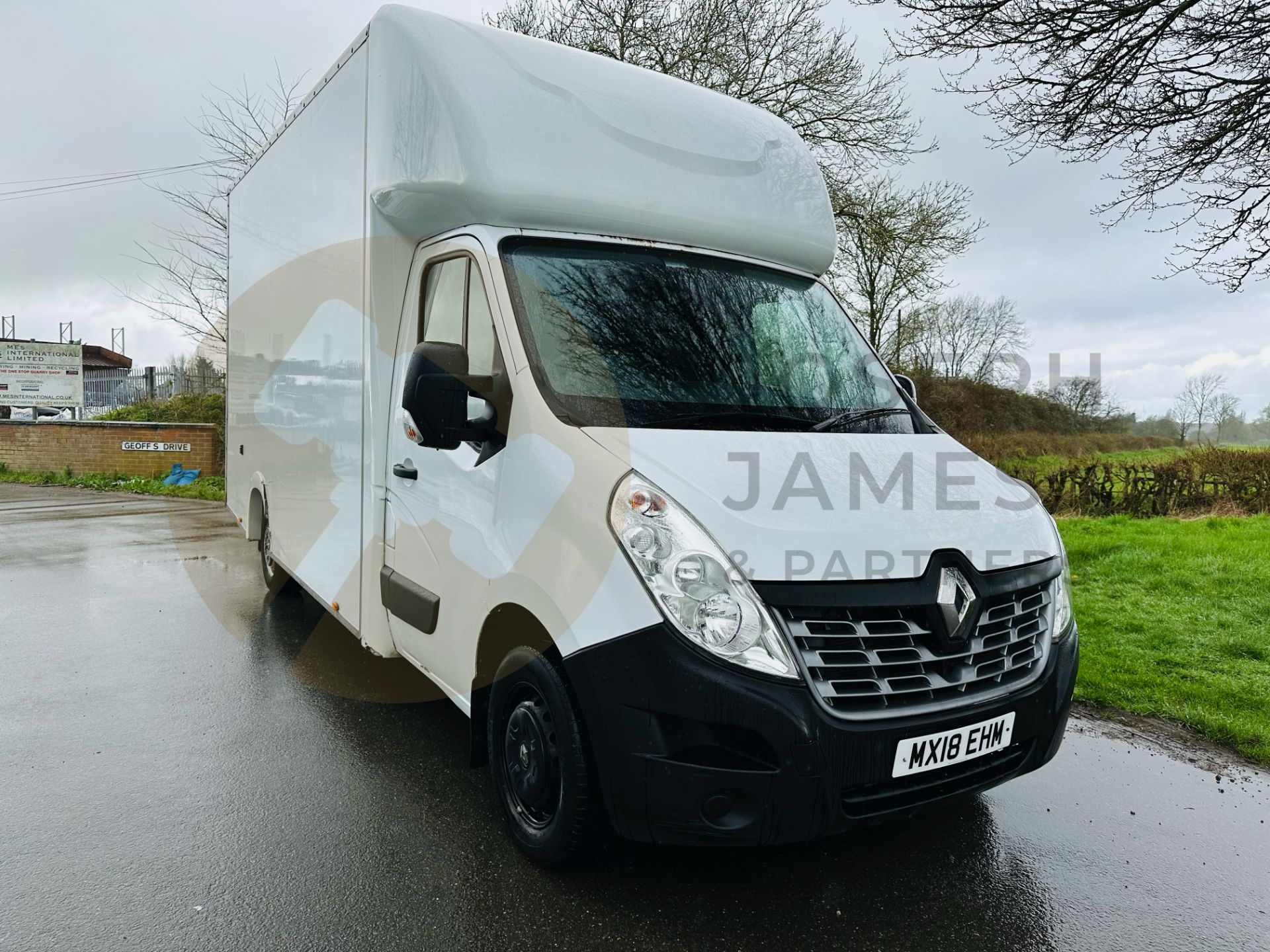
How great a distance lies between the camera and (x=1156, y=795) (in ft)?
12.1

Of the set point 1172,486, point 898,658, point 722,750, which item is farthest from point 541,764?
point 1172,486

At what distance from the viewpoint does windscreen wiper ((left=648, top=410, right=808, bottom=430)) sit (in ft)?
9.61

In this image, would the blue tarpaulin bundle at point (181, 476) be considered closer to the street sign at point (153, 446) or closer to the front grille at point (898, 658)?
the street sign at point (153, 446)

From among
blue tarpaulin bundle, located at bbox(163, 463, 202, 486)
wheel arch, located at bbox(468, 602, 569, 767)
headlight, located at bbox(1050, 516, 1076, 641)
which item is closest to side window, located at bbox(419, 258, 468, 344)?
wheel arch, located at bbox(468, 602, 569, 767)

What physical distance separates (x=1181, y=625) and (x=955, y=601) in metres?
4.71

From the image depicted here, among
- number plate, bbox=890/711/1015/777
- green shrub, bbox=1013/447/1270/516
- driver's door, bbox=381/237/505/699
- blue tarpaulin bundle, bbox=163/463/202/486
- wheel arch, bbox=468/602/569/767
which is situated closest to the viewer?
number plate, bbox=890/711/1015/777

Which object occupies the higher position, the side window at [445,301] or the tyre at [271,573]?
the side window at [445,301]

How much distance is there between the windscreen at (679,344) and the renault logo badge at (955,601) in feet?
2.60

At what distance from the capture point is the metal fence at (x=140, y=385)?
23.0 metres

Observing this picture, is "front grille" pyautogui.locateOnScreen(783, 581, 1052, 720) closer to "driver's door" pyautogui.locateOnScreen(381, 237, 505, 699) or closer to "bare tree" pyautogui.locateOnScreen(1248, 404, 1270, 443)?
"driver's door" pyautogui.locateOnScreen(381, 237, 505, 699)

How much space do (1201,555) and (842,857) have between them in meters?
6.94

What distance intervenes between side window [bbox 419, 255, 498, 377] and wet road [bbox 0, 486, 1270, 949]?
5.80ft

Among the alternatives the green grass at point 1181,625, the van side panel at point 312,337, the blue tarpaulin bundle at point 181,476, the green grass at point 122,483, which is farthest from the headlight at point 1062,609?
the blue tarpaulin bundle at point 181,476

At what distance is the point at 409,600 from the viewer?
363 centimetres
